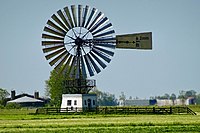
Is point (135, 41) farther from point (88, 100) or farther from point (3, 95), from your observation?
point (3, 95)

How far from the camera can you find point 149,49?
71.6 meters

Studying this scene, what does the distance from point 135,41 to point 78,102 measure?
10.3m

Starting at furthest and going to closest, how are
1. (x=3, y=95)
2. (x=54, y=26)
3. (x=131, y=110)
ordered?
1. (x=3, y=95)
2. (x=54, y=26)
3. (x=131, y=110)

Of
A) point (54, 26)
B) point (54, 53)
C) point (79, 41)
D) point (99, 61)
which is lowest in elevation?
point (99, 61)

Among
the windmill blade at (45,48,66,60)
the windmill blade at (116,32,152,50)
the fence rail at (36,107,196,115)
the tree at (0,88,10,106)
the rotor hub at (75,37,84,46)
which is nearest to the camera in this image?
the fence rail at (36,107,196,115)

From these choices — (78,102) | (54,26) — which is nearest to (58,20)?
(54,26)

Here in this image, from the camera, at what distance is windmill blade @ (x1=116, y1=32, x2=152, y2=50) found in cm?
7106

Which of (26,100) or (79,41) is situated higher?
(79,41)

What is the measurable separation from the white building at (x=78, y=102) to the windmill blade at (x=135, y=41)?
24.7 ft

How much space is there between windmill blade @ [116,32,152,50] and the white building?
7542 mm

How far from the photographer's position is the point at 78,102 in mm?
72625

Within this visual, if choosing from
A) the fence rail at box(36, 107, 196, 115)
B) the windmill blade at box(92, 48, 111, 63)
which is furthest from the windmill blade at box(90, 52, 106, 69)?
the fence rail at box(36, 107, 196, 115)

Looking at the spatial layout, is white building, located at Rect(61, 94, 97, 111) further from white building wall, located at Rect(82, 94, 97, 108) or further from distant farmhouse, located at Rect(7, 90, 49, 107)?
distant farmhouse, located at Rect(7, 90, 49, 107)

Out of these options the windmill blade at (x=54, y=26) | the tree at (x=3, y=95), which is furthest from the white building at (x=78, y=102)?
the tree at (x=3, y=95)
